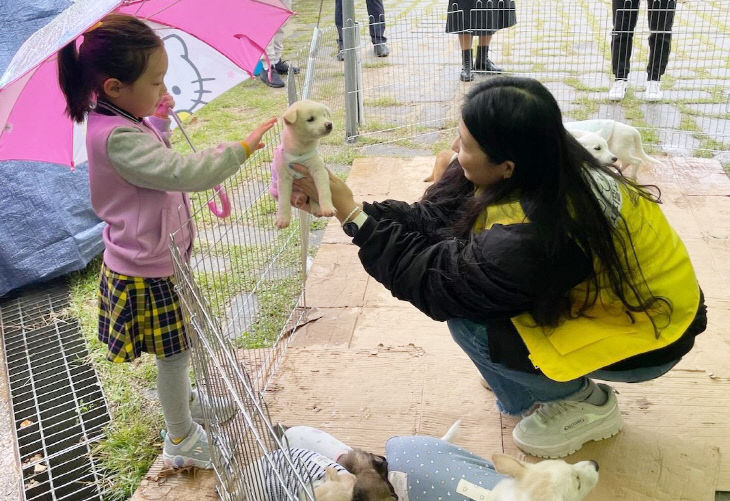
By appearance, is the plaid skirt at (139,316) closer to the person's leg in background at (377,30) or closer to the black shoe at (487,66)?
the black shoe at (487,66)

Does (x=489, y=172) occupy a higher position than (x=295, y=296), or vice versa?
(x=489, y=172)

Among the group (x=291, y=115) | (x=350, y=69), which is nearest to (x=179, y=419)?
(x=291, y=115)

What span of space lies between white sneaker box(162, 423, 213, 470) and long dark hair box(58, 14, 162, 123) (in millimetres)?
1093

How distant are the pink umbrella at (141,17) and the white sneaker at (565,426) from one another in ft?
5.01

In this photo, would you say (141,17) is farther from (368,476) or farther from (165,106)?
(368,476)

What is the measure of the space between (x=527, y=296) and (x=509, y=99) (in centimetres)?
51

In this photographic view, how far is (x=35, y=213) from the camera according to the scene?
3736 mm

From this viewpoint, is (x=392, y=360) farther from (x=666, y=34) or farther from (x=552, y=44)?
(x=552, y=44)

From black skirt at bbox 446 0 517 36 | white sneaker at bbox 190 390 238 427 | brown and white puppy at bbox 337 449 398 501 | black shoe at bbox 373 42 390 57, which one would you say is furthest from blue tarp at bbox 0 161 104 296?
black shoe at bbox 373 42 390 57

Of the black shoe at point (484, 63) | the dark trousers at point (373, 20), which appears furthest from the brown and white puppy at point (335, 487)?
the dark trousers at point (373, 20)

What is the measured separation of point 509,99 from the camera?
1.73m

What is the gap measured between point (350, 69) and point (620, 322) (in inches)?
142

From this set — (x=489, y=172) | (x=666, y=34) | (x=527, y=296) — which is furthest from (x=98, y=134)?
(x=666, y=34)

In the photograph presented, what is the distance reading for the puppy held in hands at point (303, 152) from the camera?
1.89 metres
